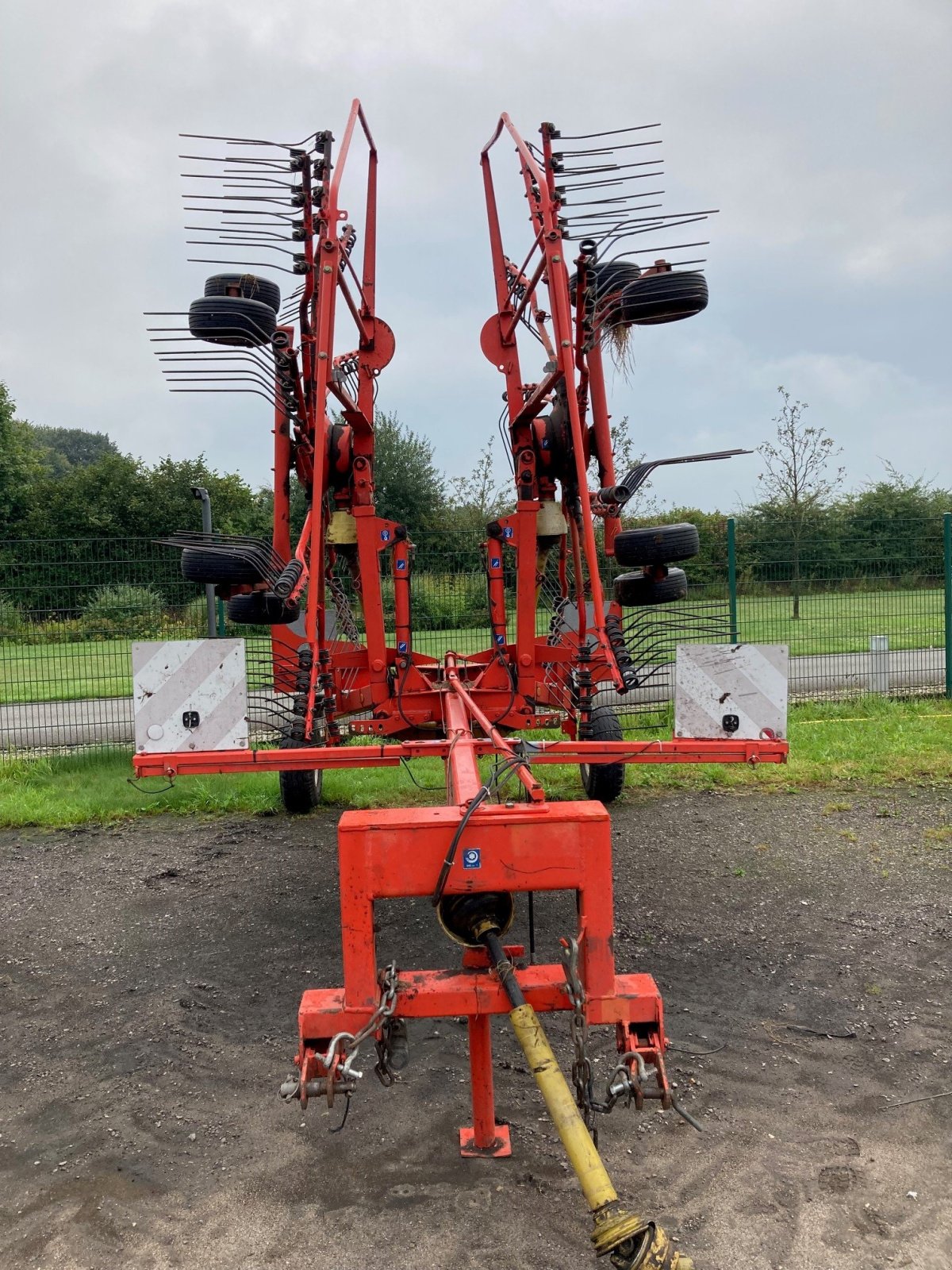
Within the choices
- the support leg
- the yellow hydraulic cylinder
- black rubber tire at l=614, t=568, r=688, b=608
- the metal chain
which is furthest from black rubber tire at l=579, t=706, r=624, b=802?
the yellow hydraulic cylinder

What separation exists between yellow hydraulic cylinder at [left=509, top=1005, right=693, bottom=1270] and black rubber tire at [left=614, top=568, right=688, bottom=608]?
117 inches

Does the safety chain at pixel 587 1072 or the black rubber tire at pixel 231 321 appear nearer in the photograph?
the safety chain at pixel 587 1072

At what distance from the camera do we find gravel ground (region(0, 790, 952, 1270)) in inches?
97.2

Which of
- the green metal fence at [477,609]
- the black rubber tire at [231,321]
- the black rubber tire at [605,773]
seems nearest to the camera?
the black rubber tire at [231,321]

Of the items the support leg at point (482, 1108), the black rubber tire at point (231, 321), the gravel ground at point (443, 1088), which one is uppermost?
the black rubber tire at point (231, 321)

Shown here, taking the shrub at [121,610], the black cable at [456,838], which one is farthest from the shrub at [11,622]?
the black cable at [456,838]

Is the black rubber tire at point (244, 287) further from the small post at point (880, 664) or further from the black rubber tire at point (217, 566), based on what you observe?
the small post at point (880, 664)

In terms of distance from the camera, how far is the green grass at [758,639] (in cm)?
955

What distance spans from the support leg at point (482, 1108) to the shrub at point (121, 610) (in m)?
7.57

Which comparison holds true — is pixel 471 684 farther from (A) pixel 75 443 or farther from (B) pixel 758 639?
(A) pixel 75 443

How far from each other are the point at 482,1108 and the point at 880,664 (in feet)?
31.7

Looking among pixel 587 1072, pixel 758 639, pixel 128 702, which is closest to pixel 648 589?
pixel 587 1072

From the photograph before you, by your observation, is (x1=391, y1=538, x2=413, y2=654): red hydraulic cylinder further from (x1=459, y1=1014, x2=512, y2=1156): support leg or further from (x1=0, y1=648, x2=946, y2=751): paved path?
(x1=0, y1=648, x2=946, y2=751): paved path

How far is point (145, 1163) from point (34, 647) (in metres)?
7.54
